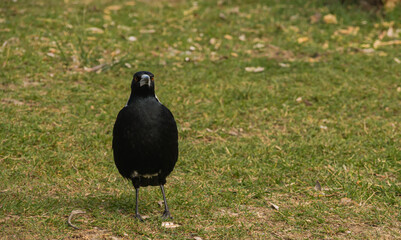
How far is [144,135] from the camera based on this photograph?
4.16 meters

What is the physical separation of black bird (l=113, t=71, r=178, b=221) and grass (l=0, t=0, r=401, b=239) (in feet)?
1.54

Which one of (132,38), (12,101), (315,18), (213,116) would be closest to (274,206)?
(213,116)

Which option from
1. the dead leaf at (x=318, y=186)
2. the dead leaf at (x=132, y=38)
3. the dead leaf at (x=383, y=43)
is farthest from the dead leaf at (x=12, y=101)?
the dead leaf at (x=383, y=43)

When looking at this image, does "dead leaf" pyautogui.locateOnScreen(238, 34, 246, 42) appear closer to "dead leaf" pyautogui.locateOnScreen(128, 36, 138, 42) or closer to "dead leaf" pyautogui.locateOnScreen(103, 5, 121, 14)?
"dead leaf" pyautogui.locateOnScreen(128, 36, 138, 42)

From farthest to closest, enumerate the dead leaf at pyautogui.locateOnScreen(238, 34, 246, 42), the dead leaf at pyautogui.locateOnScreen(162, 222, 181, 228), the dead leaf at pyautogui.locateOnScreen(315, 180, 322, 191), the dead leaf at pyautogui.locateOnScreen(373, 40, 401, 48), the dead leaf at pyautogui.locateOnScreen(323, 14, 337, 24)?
the dead leaf at pyautogui.locateOnScreen(323, 14, 337, 24) < the dead leaf at pyautogui.locateOnScreen(238, 34, 246, 42) < the dead leaf at pyautogui.locateOnScreen(373, 40, 401, 48) < the dead leaf at pyautogui.locateOnScreen(315, 180, 322, 191) < the dead leaf at pyautogui.locateOnScreen(162, 222, 181, 228)

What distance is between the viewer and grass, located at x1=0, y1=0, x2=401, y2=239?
459cm

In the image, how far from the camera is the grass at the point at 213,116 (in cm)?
459

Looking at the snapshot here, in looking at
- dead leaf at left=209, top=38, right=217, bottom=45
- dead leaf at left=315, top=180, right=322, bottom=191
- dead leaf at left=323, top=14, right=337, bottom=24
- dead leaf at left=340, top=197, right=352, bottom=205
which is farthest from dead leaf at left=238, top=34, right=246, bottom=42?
dead leaf at left=340, top=197, right=352, bottom=205

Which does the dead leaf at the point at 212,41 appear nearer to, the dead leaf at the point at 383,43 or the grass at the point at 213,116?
the grass at the point at 213,116

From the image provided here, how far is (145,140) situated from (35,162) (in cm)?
185

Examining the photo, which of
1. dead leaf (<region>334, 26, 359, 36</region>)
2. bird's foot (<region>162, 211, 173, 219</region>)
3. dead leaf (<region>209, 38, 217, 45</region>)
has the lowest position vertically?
bird's foot (<region>162, 211, 173, 219</region>)

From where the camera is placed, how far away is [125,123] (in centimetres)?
423

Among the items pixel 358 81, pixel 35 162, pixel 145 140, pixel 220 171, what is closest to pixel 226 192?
pixel 220 171

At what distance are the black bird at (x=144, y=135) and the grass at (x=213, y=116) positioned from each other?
47 cm
